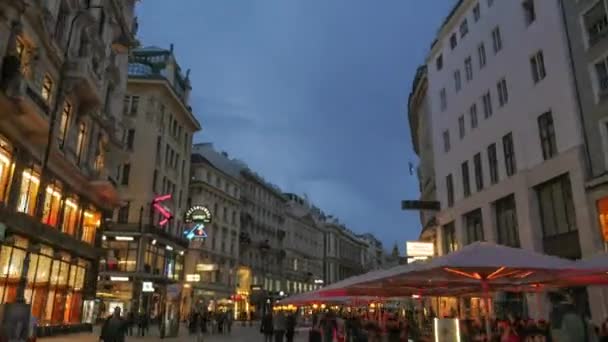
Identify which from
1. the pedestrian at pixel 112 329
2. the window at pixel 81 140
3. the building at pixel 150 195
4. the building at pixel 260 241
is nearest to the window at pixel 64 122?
the window at pixel 81 140

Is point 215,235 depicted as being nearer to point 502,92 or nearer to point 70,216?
point 70,216

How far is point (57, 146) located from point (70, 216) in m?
4.91

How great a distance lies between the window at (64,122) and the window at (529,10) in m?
26.0

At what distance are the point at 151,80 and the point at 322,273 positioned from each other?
261 ft

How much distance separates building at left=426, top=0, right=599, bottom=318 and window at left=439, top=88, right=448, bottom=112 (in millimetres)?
92

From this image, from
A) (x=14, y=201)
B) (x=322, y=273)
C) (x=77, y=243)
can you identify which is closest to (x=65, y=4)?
(x=14, y=201)

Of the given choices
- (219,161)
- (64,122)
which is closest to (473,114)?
(64,122)

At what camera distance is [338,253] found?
133 m

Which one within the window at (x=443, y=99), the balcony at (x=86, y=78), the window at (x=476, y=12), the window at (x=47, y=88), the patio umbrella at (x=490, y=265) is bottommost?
the patio umbrella at (x=490, y=265)

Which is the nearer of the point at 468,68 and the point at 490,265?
the point at 490,265

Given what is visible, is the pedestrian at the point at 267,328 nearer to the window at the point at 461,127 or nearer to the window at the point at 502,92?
the window at the point at 502,92

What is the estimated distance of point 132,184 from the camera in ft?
169

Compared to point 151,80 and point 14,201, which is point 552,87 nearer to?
point 14,201

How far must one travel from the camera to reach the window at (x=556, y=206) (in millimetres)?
24000
